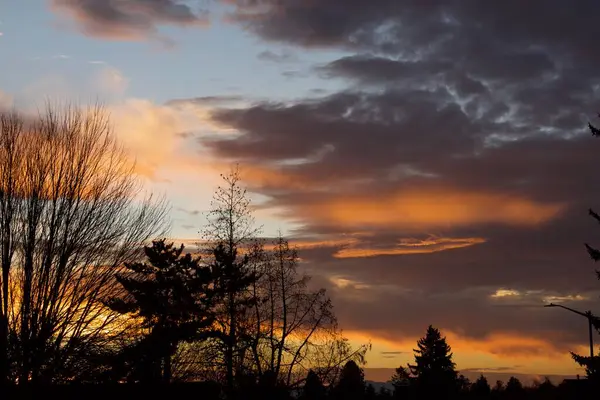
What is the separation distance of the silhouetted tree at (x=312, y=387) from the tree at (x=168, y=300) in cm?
705

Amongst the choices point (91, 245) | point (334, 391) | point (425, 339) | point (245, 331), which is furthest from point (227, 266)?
point (425, 339)

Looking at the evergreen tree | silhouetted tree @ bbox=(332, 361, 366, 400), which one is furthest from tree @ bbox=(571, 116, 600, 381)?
the evergreen tree

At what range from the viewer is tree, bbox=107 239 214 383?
4750 centimetres

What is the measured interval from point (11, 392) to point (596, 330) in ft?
110

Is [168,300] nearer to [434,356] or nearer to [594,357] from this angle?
[594,357]

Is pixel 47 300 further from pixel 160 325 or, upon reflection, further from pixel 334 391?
pixel 334 391

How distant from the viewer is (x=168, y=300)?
54781mm

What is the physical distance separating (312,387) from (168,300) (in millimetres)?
12583

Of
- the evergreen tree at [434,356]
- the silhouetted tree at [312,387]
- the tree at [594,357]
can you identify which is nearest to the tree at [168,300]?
the silhouetted tree at [312,387]

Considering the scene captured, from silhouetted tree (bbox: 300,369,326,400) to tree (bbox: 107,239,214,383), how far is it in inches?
278

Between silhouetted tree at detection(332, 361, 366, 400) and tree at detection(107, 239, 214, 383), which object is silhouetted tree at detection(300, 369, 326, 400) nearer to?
silhouetted tree at detection(332, 361, 366, 400)

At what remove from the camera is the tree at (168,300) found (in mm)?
47500

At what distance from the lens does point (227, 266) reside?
170ft

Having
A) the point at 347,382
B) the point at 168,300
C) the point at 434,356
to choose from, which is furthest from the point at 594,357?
the point at 434,356
